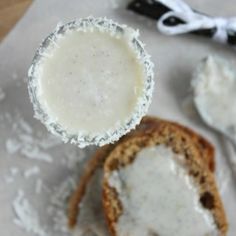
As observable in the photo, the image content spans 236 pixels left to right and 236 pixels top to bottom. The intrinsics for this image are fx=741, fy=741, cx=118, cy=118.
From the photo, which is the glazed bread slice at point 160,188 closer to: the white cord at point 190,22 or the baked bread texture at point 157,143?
the baked bread texture at point 157,143

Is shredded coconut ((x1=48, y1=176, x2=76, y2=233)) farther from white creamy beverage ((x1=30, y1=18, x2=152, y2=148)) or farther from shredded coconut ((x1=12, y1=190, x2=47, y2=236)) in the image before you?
white creamy beverage ((x1=30, y1=18, x2=152, y2=148))

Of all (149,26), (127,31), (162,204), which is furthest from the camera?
(149,26)

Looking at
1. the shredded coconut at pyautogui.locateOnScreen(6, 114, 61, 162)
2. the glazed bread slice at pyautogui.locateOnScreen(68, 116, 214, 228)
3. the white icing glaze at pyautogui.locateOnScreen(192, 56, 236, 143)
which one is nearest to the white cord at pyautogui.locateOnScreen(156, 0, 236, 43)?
the white icing glaze at pyautogui.locateOnScreen(192, 56, 236, 143)

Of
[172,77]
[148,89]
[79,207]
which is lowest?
[79,207]

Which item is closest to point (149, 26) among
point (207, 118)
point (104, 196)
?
point (207, 118)

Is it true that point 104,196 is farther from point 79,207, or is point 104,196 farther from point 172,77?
point 172,77

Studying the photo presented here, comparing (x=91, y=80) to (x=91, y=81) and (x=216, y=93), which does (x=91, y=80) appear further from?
(x=216, y=93)

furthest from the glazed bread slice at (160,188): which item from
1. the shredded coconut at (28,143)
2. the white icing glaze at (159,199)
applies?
the shredded coconut at (28,143)

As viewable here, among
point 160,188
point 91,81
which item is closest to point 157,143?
point 160,188
